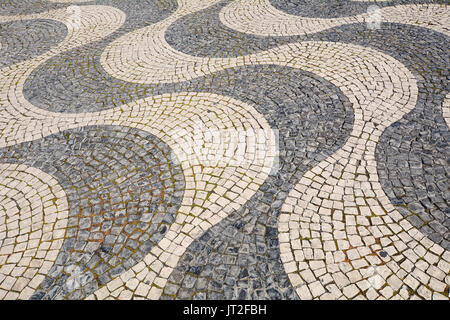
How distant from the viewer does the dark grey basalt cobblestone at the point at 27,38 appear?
8.86m

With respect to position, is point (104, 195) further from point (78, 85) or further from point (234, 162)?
point (78, 85)

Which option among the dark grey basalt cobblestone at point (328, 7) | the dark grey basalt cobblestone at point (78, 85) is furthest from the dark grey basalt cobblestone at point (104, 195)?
the dark grey basalt cobblestone at point (328, 7)

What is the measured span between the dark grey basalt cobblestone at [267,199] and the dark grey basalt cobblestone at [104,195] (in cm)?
72

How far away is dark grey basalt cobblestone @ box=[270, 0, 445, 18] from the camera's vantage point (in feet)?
30.6

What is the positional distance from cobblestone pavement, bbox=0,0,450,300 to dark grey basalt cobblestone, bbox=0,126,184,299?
0.02 metres

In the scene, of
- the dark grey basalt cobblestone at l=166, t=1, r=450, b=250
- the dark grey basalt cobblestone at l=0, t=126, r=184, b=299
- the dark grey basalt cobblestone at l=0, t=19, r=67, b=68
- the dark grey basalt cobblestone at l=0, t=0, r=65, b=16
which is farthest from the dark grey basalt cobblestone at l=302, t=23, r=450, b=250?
the dark grey basalt cobblestone at l=0, t=0, r=65, b=16

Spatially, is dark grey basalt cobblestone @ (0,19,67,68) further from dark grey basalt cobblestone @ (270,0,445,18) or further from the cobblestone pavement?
dark grey basalt cobblestone @ (270,0,445,18)

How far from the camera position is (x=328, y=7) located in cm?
972

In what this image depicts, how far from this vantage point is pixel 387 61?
7207 millimetres

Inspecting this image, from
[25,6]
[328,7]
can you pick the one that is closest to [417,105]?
[328,7]

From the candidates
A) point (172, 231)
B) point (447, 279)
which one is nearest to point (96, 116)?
point (172, 231)

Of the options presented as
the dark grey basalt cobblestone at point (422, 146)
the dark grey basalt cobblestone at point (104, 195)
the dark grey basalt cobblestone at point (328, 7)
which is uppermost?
the dark grey basalt cobblestone at point (328, 7)

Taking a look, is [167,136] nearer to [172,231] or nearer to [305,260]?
[172,231]

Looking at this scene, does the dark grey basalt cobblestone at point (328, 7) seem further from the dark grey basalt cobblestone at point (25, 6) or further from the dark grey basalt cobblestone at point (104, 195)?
the dark grey basalt cobblestone at point (25, 6)
